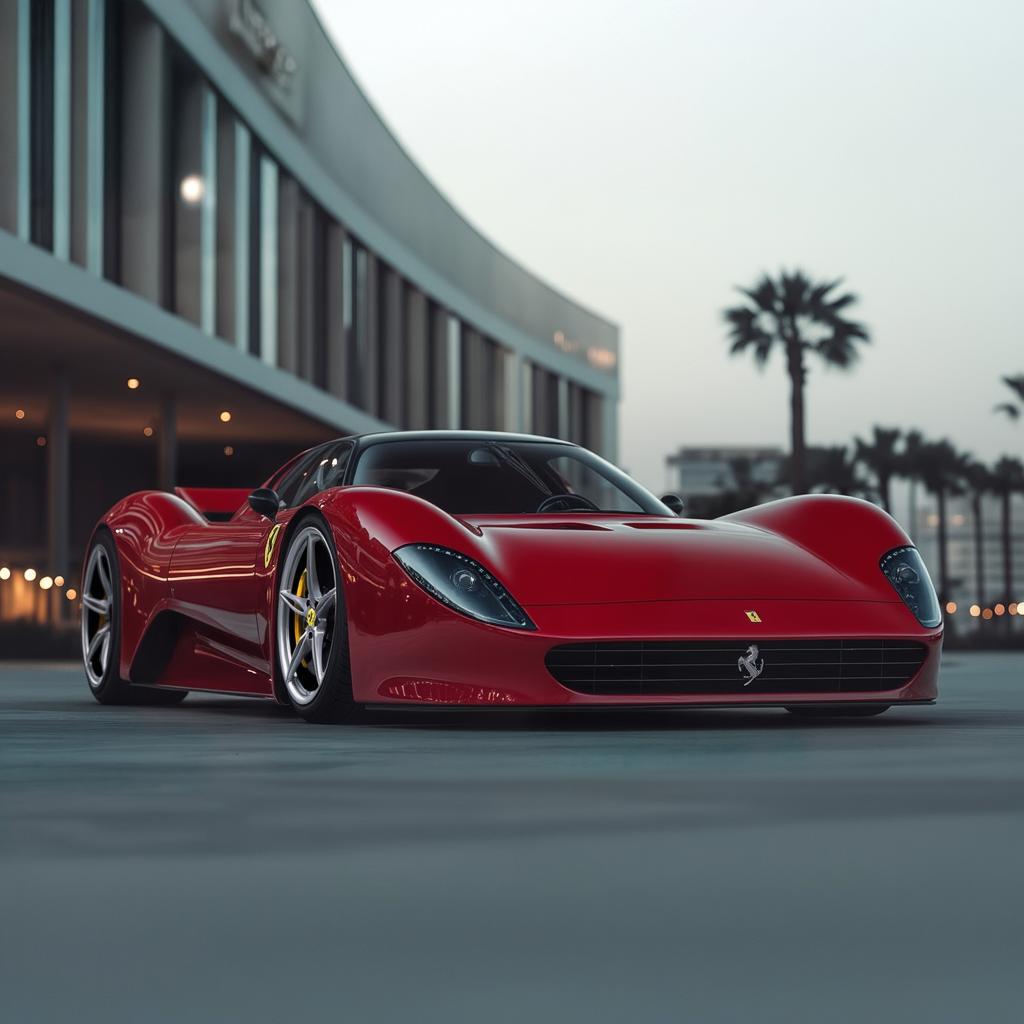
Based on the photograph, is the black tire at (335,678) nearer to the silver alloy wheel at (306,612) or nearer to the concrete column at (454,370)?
the silver alloy wheel at (306,612)

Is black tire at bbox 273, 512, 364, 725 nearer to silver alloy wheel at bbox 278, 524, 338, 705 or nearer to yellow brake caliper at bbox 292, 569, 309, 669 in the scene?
silver alloy wheel at bbox 278, 524, 338, 705

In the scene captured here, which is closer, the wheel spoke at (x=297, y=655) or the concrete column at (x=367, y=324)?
the wheel spoke at (x=297, y=655)

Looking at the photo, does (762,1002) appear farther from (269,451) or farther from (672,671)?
(269,451)

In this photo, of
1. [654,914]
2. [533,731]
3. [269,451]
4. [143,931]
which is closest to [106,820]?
[143,931]

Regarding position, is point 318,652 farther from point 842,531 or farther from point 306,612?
point 842,531

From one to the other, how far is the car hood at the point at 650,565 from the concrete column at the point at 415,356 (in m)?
33.5

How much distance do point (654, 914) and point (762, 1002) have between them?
48 cm

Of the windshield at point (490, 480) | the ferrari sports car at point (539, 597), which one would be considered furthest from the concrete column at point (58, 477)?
the windshield at point (490, 480)

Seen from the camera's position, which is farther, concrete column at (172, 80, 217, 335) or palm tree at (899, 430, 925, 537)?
palm tree at (899, 430, 925, 537)

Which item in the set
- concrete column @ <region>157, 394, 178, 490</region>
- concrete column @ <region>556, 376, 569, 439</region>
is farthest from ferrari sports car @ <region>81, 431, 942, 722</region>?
concrete column @ <region>556, 376, 569, 439</region>

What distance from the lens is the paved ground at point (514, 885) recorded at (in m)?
1.92

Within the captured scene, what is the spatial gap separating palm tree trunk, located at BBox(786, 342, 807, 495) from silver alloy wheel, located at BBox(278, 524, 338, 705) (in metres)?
32.1

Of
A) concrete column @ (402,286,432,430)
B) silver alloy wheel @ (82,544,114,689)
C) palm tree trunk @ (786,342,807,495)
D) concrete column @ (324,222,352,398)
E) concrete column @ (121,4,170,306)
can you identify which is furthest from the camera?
concrete column @ (402,286,432,430)

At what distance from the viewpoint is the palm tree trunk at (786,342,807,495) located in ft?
127
